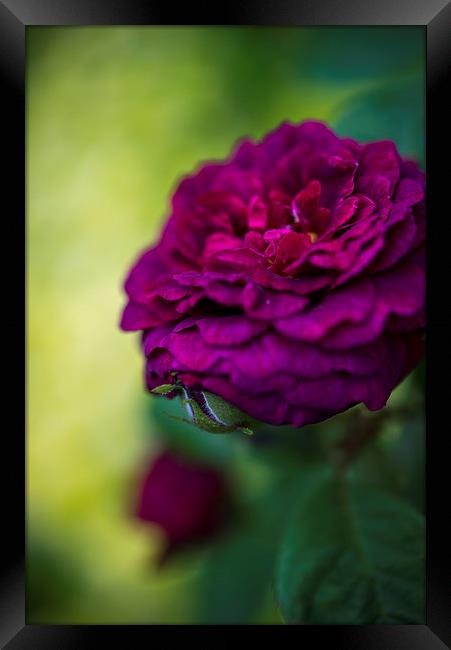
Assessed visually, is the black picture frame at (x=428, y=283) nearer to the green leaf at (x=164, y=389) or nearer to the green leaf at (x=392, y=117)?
the green leaf at (x=392, y=117)

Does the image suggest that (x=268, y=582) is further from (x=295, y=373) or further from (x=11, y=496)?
(x=295, y=373)

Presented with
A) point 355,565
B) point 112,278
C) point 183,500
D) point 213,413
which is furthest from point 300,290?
point 112,278

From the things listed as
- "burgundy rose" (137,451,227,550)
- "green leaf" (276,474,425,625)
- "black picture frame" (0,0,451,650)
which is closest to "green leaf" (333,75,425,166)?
"black picture frame" (0,0,451,650)

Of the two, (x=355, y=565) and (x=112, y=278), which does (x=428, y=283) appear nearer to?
(x=355, y=565)

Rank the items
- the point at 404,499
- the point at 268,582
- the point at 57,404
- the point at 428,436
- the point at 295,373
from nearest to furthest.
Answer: the point at 295,373, the point at 428,436, the point at 404,499, the point at 268,582, the point at 57,404

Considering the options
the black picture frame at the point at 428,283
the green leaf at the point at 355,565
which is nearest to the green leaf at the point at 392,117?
the black picture frame at the point at 428,283

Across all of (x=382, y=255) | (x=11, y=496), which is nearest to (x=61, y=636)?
(x=11, y=496)

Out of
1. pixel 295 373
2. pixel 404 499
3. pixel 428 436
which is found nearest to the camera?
pixel 295 373
